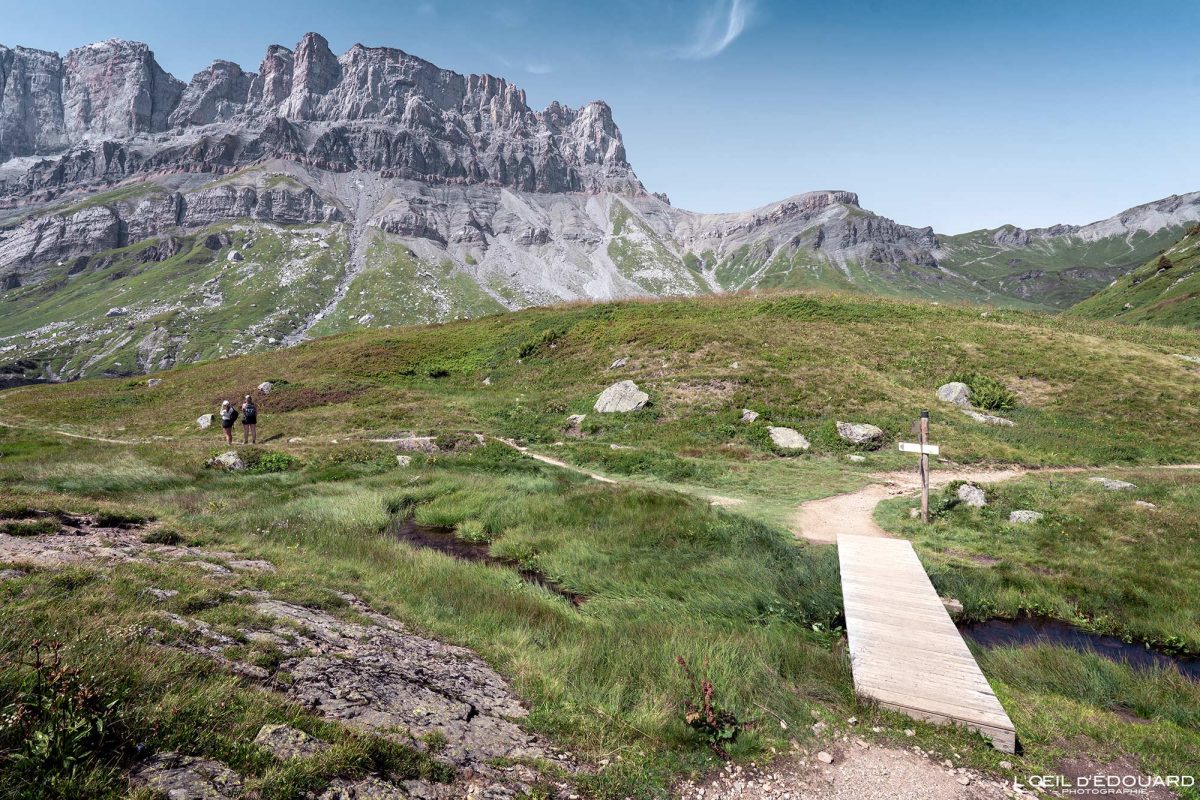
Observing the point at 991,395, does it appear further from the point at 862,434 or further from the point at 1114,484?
the point at 1114,484

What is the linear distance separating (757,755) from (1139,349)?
43.2 meters

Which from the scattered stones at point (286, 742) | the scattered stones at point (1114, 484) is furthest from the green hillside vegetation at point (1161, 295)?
the scattered stones at point (286, 742)

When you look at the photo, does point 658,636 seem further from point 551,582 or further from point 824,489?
point 824,489

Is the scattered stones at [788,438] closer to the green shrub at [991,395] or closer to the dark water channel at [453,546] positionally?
the green shrub at [991,395]

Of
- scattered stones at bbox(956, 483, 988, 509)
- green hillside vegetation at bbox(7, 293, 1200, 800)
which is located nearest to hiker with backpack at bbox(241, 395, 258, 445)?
green hillside vegetation at bbox(7, 293, 1200, 800)

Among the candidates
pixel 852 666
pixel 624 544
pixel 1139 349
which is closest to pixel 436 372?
pixel 624 544

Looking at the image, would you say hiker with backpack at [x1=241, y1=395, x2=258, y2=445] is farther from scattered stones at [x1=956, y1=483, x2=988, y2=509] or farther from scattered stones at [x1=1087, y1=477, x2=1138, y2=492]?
scattered stones at [x1=1087, y1=477, x2=1138, y2=492]

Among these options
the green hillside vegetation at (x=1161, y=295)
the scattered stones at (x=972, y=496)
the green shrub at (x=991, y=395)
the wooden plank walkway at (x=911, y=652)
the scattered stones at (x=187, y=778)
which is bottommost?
the scattered stones at (x=972, y=496)

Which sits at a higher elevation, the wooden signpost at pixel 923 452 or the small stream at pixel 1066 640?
the wooden signpost at pixel 923 452

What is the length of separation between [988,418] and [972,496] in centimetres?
1342

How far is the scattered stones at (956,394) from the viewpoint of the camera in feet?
88.7

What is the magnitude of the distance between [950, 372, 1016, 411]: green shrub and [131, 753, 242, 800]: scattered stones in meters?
33.0

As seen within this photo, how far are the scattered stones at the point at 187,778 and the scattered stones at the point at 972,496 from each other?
18136 mm

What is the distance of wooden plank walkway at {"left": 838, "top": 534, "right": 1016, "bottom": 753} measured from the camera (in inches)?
245
